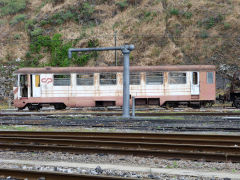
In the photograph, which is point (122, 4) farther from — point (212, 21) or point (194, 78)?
point (194, 78)

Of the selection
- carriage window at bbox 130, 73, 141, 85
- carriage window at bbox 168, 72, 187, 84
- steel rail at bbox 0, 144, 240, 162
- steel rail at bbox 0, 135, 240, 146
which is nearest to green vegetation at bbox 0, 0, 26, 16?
carriage window at bbox 130, 73, 141, 85

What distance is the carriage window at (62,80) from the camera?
26.2 meters

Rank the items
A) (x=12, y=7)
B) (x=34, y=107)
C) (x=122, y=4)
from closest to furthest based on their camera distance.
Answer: (x=34, y=107), (x=122, y=4), (x=12, y=7)

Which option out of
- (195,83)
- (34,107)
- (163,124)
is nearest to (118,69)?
(195,83)

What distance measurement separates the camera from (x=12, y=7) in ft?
157

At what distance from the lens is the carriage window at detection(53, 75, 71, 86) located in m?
26.2

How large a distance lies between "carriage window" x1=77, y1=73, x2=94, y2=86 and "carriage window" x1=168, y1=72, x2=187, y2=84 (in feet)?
18.4

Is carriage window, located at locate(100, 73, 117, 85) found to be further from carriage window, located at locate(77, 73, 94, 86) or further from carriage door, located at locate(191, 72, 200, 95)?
carriage door, located at locate(191, 72, 200, 95)

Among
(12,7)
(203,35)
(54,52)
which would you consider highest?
(12,7)

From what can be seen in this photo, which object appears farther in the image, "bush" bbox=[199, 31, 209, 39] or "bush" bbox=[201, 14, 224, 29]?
"bush" bbox=[201, 14, 224, 29]

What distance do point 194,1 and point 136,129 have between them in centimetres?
3108

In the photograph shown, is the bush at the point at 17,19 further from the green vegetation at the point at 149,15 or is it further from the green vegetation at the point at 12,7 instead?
the green vegetation at the point at 149,15

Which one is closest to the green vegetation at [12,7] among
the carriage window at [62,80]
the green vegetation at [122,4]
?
the green vegetation at [122,4]

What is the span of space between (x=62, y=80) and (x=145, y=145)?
17512mm
